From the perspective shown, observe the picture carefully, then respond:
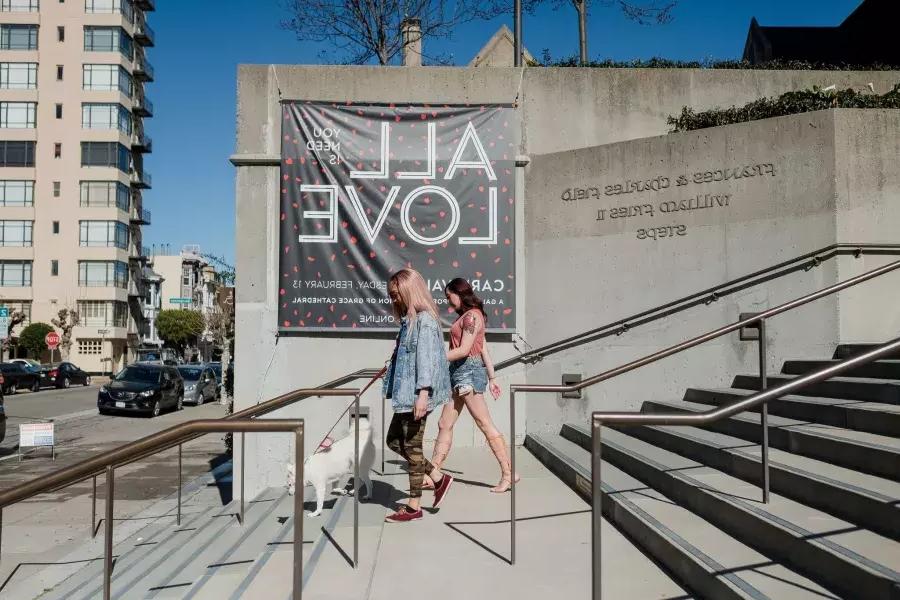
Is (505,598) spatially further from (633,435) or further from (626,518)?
(633,435)

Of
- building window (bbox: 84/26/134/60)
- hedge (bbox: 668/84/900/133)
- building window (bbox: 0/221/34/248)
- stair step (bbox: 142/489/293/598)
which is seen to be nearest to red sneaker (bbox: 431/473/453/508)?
stair step (bbox: 142/489/293/598)

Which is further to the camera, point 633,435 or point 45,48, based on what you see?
point 45,48

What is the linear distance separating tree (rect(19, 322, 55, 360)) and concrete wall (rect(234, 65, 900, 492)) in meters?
51.9

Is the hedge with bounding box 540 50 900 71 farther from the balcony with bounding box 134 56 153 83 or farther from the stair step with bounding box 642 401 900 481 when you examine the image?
the balcony with bounding box 134 56 153 83

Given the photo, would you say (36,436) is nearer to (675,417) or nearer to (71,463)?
(71,463)

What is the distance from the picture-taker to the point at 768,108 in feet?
29.6

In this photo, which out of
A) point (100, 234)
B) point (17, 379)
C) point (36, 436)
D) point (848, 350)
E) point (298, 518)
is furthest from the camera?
point (100, 234)

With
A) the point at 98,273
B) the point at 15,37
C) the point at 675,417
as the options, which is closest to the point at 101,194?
the point at 98,273

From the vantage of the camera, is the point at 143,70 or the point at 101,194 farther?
the point at 143,70

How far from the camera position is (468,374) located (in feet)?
21.3

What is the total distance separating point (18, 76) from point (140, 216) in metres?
13.6

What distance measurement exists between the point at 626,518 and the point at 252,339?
211 inches

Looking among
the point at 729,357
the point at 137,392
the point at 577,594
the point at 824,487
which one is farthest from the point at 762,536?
the point at 137,392

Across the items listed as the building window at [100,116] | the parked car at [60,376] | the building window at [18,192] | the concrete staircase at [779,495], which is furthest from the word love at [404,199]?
the building window at [18,192]
